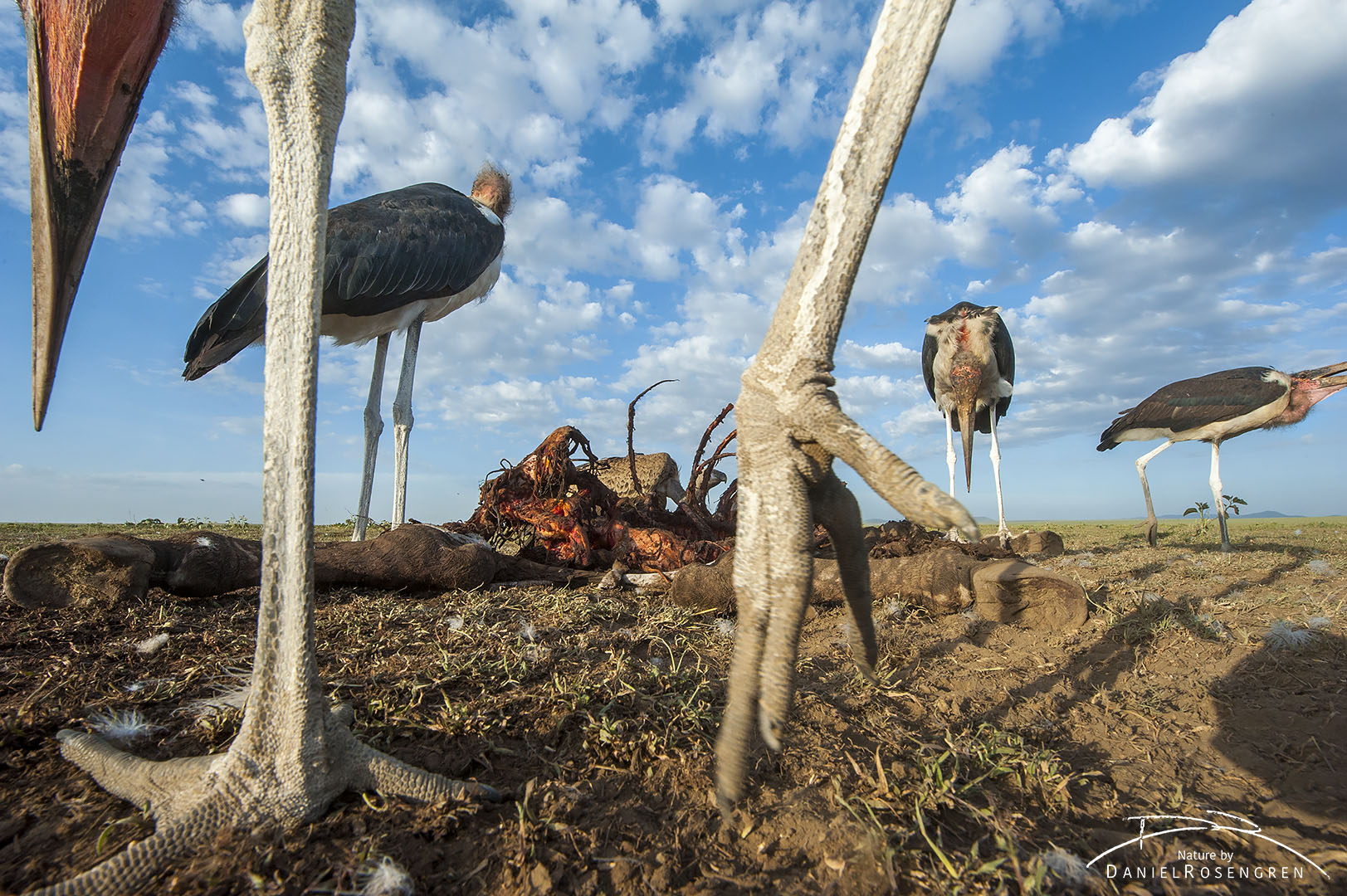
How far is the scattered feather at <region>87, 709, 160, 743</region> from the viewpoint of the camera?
5.34 ft

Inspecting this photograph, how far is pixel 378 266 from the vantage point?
5.48 meters

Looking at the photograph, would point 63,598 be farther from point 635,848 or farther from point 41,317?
point 635,848

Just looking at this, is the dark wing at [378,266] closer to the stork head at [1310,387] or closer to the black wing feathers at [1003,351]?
the black wing feathers at [1003,351]

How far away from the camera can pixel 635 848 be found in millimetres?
1303

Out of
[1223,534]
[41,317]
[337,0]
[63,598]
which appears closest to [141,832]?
[41,317]

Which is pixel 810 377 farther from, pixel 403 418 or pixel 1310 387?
pixel 1310 387

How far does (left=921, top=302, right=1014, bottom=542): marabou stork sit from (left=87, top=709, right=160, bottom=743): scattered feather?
8074 mm

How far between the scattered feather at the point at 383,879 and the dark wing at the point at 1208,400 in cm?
1042

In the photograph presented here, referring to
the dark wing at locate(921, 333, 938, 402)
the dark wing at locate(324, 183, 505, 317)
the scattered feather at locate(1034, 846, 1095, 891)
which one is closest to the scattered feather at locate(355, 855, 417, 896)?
the scattered feather at locate(1034, 846, 1095, 891)

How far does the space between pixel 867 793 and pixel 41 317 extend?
231 cm

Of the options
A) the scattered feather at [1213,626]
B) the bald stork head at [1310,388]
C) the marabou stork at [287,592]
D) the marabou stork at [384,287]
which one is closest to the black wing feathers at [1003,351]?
the bald stork head at [1310,388]

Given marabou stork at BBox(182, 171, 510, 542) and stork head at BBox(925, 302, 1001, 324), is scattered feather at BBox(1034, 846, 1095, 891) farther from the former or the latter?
stork head at BBox(925, 302, 1001, 324)

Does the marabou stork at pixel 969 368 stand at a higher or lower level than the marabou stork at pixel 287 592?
higher

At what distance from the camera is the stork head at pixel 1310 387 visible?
838cm
